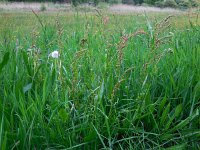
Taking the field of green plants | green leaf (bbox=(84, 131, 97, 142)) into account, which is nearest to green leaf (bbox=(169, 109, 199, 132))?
the field of green plants

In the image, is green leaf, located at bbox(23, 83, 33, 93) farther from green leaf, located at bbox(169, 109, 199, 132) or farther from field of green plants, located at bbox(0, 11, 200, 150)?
green leaf, located at bbox(169, 109, 199, 132)

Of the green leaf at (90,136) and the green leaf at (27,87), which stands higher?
the green leaf at (27,87)

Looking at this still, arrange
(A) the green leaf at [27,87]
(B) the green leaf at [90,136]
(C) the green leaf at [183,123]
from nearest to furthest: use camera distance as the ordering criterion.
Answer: (B) the green leaf at [90,136]
(C) the green leaf at [183,123]
(A) the green leaf at [27,87]

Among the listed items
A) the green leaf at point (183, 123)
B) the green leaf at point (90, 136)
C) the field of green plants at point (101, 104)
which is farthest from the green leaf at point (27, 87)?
the green leaf at point (183, 123)

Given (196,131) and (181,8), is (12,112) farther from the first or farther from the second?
(181,8)

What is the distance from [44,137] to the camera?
125 cm

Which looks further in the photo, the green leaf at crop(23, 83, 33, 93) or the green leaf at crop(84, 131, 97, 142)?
the green leaf at crop(23, 83, 33, 93)

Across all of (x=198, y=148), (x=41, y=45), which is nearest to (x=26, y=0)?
(x=41, y=45)

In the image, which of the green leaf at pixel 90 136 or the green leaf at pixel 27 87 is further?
the green leaf at pixel 27 87

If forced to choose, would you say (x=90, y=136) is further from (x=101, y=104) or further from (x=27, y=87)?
(x=27, y=87)

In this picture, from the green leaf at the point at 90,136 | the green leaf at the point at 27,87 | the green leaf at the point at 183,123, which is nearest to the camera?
the green leaf at the point at 90,136

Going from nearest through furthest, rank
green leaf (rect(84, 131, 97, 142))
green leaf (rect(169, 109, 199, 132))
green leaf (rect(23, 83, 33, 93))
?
green leaf (rect(84, 131, 97, 142)) → green leaf (rect(169, 109, 199, 132)) → green leaf (rect(23, 83, 33, 93))

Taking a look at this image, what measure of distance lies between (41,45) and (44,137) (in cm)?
132

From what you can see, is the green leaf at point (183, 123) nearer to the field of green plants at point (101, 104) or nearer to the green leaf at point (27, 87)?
the field of green plants at point (101, 104)
